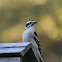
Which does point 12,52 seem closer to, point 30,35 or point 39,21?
point 30,35

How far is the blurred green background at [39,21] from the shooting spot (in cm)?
415

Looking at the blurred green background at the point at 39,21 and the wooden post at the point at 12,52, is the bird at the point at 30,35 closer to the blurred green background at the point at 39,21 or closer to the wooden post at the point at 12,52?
the wooden post at the point at 12,52

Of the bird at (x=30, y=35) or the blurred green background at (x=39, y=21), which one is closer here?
the bird at (x=30, y=35)

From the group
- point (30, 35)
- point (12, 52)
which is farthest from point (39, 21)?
point (12, 52)

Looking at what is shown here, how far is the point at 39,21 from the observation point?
14.0ft

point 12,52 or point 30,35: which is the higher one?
point 30,35

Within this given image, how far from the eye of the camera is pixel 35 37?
1.88m

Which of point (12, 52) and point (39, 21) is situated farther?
point (39, 21)

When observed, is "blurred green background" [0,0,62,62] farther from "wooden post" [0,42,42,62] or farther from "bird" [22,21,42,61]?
"wooden post" [0,42,42,62]

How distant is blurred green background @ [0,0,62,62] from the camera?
4148 millimetres

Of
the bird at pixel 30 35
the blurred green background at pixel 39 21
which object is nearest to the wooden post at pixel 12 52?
the bird at pixel 30 35

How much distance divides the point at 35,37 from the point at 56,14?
248cm

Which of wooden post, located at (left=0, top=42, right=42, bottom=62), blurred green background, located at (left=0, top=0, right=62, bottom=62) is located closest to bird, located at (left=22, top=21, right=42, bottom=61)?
wooden post, located at (left=0, top=42, right=42, bottom=62)

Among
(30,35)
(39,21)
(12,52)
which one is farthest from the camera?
(39,21)
